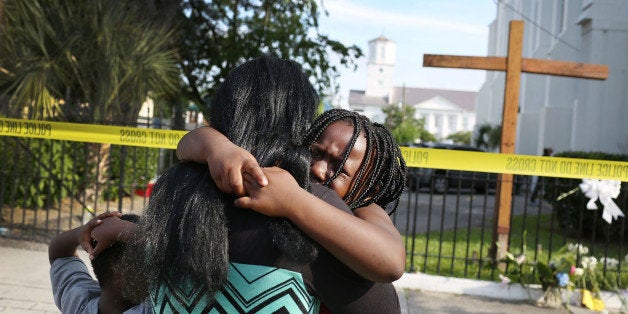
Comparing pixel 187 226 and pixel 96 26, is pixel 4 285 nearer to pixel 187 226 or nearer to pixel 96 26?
pixel 96 26

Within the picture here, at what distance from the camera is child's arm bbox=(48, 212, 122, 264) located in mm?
1811

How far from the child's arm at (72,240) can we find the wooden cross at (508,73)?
5.72 m

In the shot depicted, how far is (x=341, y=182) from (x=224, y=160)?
0.33m

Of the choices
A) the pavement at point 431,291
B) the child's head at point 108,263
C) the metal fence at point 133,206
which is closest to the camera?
the child's head at point 108,263

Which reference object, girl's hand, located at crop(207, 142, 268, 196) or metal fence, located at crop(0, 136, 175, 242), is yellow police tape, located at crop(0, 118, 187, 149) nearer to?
metal fence, located at crop(0, 136, 175, 242)

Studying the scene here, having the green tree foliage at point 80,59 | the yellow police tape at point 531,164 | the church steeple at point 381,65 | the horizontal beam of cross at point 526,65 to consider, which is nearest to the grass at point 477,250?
the yellow police tape at point 531,164

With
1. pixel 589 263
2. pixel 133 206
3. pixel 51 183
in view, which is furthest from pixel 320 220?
pixel 133 206

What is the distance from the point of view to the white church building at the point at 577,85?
616 inches

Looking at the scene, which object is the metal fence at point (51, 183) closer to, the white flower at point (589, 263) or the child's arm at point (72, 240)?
the white flower at point (589, 263)

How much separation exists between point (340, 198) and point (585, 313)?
5372 mm

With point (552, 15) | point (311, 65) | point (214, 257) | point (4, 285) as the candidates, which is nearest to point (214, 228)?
point (214, 257)

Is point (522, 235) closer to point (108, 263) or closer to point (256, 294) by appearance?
point (108, 263)

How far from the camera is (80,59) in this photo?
29.6 feet

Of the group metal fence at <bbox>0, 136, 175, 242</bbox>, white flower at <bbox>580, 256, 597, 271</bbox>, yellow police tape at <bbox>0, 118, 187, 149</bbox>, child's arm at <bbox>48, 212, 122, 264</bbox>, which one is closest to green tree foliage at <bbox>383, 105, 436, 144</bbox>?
metal fence at <bbox>0, 136, 175, 242</bbox>
